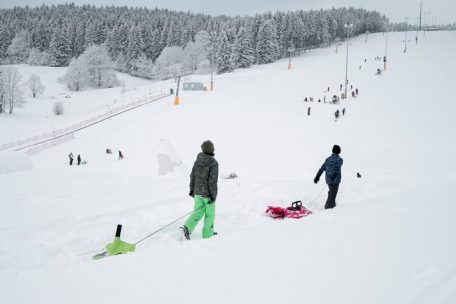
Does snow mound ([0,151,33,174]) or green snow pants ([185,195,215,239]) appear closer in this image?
green snow pants ([185,195,215,239])

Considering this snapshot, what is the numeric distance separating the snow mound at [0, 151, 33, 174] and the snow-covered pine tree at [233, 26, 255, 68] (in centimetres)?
8115

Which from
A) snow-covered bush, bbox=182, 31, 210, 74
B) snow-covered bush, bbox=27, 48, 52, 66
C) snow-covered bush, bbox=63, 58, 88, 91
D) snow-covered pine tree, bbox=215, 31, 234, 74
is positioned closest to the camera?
snow-covered bush, bbox=63, 58, 88, 91

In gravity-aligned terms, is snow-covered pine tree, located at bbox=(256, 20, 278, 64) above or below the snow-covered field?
above

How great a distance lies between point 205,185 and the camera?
20.8ft

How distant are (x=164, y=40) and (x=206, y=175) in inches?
4845

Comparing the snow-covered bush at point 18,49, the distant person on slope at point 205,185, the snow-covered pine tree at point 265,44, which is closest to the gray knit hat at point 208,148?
the distant person on slope at point 205,185

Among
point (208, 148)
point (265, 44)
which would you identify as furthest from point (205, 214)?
point (265, 44)

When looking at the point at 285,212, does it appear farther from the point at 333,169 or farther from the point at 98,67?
the point at 98,67

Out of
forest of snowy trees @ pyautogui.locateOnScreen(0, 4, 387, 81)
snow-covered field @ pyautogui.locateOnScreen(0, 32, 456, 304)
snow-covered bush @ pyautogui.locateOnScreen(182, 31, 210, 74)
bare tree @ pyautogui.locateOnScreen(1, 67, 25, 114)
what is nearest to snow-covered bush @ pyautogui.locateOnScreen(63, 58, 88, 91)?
forest of snowy trees @ pyautogui.locateOnScreen(0, 4, 387, 81)

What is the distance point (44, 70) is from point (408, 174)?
106 meters

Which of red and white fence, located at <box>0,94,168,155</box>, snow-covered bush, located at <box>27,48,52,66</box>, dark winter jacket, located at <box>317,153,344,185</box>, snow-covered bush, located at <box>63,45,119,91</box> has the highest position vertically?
snow-covered bush, located at <box>27,48,52,66</box>

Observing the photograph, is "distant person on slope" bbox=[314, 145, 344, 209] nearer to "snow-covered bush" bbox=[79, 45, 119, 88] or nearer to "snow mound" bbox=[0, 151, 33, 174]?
"snow mound" bbox=[0, 151, 33, 174]

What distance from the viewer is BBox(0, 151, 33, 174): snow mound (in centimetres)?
1197

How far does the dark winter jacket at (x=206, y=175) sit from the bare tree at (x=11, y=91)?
60895mm
